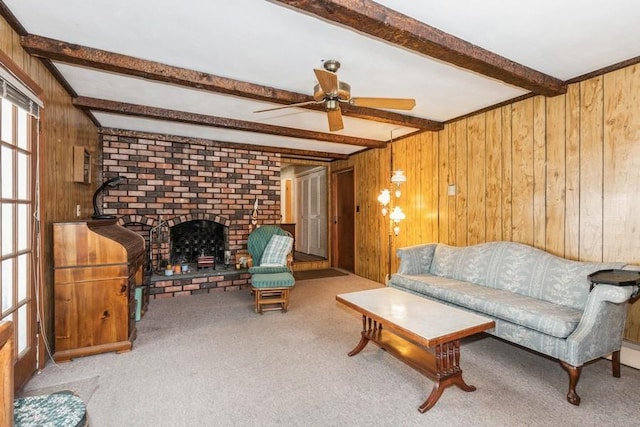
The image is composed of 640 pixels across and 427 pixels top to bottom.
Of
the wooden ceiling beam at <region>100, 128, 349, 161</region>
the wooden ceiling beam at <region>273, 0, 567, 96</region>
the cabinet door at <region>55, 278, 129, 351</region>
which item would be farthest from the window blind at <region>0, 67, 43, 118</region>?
the wooden ceiling beam at <region>100, 128, 349, 161</region>

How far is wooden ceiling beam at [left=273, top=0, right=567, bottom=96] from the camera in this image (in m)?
1.61

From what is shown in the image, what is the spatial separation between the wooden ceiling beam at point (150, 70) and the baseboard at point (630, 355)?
3.19 m

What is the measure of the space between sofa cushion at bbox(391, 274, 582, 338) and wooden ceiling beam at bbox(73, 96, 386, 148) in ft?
7.69

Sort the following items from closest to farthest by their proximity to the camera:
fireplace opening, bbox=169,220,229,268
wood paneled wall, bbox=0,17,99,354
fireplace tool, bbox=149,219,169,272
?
1. wood paneled wall, bbox=0,17,99,354
2. fireplace tool, bbox=149,219,169,272
3. fireplace opening, bbox=169,220,229,268

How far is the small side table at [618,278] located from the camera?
6.48 ft

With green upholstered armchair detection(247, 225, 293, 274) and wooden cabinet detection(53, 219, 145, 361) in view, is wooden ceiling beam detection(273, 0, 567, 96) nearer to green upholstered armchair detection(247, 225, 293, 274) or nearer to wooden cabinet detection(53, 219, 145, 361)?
wooden cabinet detection(53, 219, 145, 361)

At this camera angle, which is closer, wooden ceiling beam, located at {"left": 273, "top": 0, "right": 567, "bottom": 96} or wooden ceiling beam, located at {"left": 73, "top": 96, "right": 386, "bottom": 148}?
wooden ceiling beam, located at {"left": 273, "top": 0, "right": 567, "bottom": 96}

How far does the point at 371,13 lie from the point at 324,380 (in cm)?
237

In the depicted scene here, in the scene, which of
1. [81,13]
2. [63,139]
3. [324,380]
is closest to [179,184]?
[63,139]

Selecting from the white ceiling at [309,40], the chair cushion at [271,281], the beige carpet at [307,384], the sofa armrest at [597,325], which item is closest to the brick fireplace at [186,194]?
the chair cushion at [271,281]

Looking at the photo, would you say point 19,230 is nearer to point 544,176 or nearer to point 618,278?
point 618,278

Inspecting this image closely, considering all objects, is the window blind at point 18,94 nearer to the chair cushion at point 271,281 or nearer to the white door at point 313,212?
the chair cushion at point 271,281

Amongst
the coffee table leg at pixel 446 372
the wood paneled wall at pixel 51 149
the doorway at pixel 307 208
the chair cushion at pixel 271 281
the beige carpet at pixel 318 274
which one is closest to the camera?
the coffee table leg at pixel 446 372

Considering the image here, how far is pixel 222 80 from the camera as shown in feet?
8.90
